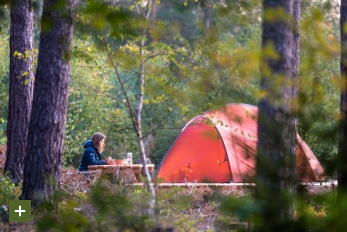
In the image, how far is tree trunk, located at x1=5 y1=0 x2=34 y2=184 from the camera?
10.6 m

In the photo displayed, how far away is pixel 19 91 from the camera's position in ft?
35.3

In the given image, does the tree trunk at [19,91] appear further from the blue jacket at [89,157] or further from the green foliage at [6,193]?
the blue jacket at [89,157]

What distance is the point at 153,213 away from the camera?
9.95 ft

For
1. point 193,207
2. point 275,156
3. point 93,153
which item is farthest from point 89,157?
point 275,156

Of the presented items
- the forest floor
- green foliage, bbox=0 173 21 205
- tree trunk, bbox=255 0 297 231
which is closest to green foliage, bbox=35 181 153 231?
the forest floor

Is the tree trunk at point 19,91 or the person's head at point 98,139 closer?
the tree trunk at point 19,91

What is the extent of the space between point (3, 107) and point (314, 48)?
2268 cm

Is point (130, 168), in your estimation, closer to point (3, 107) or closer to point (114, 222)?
point (114, 222)

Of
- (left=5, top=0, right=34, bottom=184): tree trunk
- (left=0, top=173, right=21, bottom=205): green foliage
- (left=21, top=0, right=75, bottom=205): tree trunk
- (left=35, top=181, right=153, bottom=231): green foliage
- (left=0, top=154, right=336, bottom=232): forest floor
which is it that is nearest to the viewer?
(left=0, top=154, right=336, bottom=232): forest floor

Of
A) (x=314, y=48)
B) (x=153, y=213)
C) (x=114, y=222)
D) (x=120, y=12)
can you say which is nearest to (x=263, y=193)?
(x=314, y=48)

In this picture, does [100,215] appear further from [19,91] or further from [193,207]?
[19,91]

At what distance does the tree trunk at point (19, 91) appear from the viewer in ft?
34.7

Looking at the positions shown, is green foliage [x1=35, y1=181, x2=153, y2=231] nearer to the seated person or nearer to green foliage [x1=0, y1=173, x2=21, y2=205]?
green foliage [x1=0, y1=173, x2=21, y2=205]

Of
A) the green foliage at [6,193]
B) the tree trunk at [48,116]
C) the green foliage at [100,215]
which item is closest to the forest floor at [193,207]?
the green foliage at [100,215]
